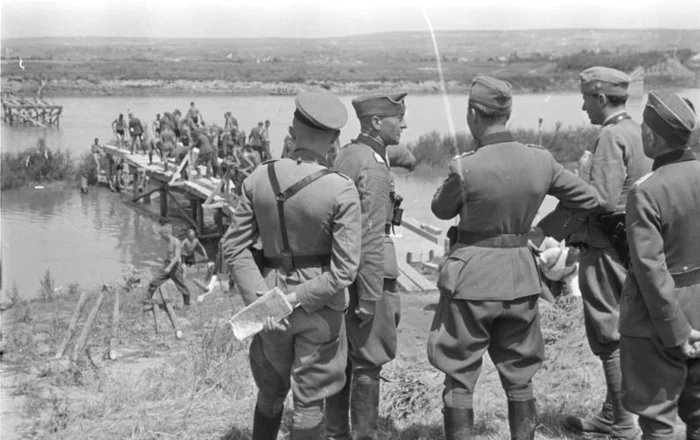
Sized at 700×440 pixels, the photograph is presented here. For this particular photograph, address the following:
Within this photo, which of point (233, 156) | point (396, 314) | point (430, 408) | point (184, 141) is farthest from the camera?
point (184, 141)

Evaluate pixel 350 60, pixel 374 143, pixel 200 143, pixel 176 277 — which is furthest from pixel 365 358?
pixel 350 60

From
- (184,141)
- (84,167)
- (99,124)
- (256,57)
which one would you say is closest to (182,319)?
(184,141)

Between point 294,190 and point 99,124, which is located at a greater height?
point 294,190

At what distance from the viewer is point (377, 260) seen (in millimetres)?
4191

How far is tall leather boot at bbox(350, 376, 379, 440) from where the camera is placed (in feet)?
14.4

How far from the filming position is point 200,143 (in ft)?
86.2

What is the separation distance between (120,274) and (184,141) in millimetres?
11479

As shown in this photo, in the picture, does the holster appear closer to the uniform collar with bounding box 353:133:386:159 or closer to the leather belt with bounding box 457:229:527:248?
the leather belt with bounding box 457:229:527:248

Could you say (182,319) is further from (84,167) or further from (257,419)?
(84,167)

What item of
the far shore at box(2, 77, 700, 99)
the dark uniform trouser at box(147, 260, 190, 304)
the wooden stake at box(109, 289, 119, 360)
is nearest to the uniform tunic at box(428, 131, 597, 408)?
the wooden stake at box(109, 289, 119, 360)

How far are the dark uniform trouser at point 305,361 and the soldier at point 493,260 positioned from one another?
18.8 inches

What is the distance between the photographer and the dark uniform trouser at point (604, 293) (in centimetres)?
443

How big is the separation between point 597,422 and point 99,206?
27.5 m

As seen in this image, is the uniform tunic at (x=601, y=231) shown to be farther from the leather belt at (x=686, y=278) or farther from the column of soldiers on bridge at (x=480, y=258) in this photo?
the leather belt at (x=686, y=278)
